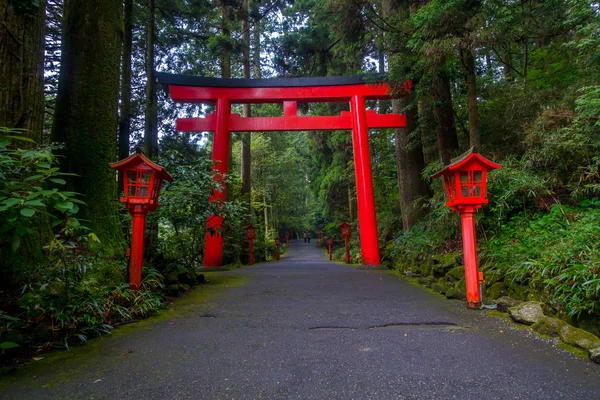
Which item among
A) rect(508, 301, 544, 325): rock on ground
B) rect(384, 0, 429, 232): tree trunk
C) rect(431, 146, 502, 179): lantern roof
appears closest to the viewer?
rect(508, 301, 544, 325): rock on ground

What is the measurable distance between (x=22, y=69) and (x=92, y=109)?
93 centimetres

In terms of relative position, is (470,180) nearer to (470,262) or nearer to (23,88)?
(470,262)

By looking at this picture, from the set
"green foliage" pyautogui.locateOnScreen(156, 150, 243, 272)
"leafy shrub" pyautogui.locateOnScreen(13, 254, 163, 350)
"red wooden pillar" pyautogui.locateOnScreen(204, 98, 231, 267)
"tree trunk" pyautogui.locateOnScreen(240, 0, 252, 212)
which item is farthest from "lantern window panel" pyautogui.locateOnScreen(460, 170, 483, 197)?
"tree trunk" pyautogui.locateOnScreen(240, 0, 252, 212)

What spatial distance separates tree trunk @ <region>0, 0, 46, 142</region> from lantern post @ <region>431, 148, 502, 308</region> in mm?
4390

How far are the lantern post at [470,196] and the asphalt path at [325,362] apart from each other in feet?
1.01

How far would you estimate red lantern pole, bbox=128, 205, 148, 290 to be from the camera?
12.0 feet

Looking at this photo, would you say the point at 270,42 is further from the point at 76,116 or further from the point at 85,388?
the point at 85,388

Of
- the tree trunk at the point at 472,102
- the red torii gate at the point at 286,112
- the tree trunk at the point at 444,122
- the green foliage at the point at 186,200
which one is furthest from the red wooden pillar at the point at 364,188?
the green foliage at the point at 186,200

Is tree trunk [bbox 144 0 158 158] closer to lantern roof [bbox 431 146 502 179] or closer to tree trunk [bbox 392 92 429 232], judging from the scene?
tree trunk [bbox 392 92 429 232]

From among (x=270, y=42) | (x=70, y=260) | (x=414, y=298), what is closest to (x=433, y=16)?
(x=414, y=298)

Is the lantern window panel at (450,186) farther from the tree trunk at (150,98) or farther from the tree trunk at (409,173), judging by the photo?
the tree trunk at (150,98)

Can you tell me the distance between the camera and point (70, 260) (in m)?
2.72

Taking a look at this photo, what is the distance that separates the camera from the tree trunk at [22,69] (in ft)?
10.1

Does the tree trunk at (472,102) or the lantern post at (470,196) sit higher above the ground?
the tree trunk at (472,102)
